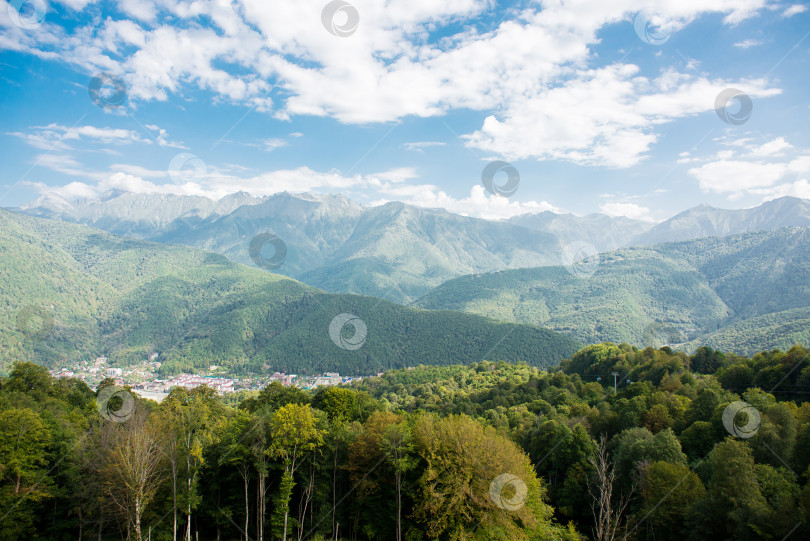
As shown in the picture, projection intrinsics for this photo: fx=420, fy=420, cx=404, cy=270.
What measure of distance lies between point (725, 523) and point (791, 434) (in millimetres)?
8141

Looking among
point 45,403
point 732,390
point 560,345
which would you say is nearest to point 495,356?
point 560,345

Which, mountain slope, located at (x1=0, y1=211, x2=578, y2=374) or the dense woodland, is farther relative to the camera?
mountain slope, located at (x1=0, y1=211, x2=578, y2=374)

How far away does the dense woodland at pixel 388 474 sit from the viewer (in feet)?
63.1

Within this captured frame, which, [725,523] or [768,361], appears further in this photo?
[768,361]

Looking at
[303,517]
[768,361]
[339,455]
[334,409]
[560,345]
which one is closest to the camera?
[303,517]

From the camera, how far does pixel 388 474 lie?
2286cm

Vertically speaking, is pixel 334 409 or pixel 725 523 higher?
pixel 334 409

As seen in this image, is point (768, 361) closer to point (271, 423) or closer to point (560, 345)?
point (271, 423)

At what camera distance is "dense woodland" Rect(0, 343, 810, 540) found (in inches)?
757

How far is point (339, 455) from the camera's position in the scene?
25.0 meters

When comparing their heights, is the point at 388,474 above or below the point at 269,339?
below

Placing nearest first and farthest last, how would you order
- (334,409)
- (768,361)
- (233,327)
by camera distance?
(334,409), (768,361), (233,327)

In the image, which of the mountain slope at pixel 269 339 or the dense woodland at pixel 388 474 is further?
the mountain slope at pixel 269 339

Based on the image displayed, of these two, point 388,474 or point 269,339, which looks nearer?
point 388,474
